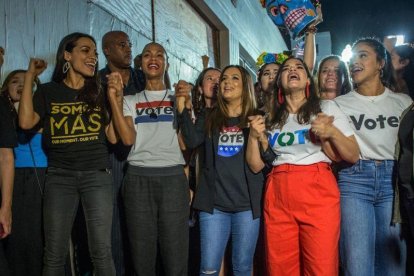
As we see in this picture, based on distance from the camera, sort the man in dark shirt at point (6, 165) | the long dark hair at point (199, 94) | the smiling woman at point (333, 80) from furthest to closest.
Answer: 1. the long dark hair at point (199, 94)
2. the smiling woman at point (333, 80)
3. the man in dark shirt at point (6, 165)

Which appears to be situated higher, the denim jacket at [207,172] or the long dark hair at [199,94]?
the long dark hair at [199,94]

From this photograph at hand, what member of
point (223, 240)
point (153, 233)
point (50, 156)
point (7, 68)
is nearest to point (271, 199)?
point (223, 240)

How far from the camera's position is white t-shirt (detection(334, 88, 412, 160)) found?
9.14ft

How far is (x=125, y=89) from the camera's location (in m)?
3.62

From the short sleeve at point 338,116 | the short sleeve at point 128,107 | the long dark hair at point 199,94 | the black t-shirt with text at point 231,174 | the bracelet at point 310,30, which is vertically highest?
the bracelet at point 310,30

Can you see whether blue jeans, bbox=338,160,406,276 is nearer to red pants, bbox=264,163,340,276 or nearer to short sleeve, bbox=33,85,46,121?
red pants, bbox=264,163,340,276

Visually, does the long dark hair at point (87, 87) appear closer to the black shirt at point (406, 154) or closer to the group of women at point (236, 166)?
the group of women at point (236, 166)

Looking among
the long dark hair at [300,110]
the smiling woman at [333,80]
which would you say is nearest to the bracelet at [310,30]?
the smiling woman at [333,80]

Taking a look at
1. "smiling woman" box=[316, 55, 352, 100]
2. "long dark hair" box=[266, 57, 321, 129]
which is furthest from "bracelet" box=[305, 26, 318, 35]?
"long dark hair" box=[266, 57, 321, 129]

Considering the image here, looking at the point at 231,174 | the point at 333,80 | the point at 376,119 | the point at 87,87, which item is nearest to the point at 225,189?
the point at 231,174

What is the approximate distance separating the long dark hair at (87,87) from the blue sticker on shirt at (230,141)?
3.13 ft

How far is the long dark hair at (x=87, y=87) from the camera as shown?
2.97 meters

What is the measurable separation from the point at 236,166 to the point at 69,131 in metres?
1.32

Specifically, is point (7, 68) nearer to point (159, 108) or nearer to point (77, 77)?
point (77, 77)
